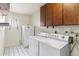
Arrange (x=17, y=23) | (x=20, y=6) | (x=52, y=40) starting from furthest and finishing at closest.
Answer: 1. (x=52, y=40)
2. (x=17, y=23)
3. (x=20, y=6)

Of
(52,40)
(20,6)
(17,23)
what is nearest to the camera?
(20,6)

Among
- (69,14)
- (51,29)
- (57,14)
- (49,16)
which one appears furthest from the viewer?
(49,16)

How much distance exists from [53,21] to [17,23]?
0.69 m

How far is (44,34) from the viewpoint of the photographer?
6.72 feet

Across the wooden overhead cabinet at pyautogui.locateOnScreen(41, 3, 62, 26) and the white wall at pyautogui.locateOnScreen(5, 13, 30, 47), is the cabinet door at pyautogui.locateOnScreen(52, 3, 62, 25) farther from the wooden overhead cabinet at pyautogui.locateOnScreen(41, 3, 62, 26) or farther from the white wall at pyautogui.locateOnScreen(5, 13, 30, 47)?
the white wall at pyautogui.locateOnScreen(5, 13, 30, 47)

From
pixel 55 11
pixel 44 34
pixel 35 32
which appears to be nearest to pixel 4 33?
pixel 35 32

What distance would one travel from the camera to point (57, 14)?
206 centimetres

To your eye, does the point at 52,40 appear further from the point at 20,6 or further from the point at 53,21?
the point at 20,6

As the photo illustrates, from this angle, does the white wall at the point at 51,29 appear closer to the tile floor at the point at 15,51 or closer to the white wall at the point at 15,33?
the white wall at the point at 15,33

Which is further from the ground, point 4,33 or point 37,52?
point 4,33

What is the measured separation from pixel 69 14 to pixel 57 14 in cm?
33

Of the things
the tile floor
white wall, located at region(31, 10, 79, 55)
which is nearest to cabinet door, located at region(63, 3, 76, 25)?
white wall, located at region(31, 10, 79, 55)

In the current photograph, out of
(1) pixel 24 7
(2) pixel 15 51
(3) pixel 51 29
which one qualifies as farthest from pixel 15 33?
(3) pixel 51 29

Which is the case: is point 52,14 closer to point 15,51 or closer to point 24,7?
point 24,7
